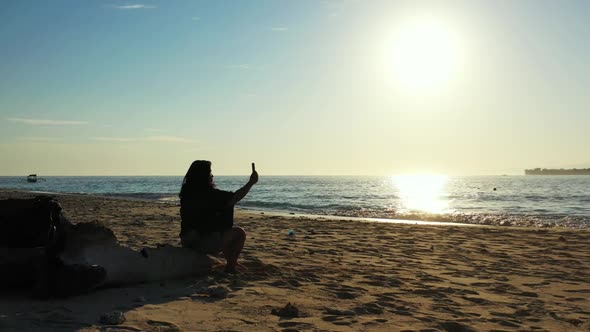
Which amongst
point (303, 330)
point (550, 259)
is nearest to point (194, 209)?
point (303, 330)

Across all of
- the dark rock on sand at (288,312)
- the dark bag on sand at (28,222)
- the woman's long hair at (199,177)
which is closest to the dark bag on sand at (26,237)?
the dark bag on sand at (28,222)

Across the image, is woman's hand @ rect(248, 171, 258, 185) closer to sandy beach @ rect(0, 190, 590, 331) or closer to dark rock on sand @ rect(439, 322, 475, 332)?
sandy beach @ rect(0, 190, 590, 331)

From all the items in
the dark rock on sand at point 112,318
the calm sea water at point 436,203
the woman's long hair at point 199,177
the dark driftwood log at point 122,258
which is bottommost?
the calm sea water at point 436,203

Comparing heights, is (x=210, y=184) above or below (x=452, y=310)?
above

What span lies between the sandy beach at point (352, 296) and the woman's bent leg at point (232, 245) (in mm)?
188

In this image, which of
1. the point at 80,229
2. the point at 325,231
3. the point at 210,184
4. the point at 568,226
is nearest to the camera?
the point at 80,229

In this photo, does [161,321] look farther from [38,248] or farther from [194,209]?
[194,209]

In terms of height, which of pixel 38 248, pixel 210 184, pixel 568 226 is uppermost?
pixel 210 184

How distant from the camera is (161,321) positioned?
4.28 meters

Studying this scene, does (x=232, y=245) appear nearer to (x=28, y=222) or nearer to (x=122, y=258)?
(x=122, y=258)

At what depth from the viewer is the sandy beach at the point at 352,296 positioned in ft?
14.3

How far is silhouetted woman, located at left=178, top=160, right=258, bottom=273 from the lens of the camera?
6.17 meters

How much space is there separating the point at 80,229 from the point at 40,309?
104 centimetres

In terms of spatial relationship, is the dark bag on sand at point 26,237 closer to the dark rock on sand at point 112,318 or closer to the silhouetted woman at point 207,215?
the dark rock on sand at point 112,318
